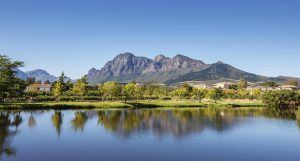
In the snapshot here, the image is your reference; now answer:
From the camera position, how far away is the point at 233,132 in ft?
188

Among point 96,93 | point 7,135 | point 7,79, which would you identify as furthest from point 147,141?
point 96,93

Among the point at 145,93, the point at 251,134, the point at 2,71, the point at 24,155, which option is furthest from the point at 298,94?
the point at 24,155

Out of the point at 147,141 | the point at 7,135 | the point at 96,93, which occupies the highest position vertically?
the point at 96,93

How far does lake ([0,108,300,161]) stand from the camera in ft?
122

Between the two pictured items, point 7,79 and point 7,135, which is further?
point 7,79

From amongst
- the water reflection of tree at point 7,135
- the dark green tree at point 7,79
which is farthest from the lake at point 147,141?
the dark green tree at point 7,79

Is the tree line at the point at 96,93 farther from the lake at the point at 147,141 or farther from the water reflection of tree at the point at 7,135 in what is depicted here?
the lake at the point at 147,141

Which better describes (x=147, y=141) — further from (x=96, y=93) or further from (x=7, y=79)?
(x=96, y=93)

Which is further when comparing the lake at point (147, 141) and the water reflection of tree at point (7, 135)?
the water reflection of tree at point (7, 135)

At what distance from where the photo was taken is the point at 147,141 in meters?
46.1

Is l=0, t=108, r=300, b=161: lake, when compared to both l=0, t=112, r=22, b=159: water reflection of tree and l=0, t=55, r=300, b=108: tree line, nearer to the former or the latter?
l=0, t=112, r=22, b=159: water reflection of tree

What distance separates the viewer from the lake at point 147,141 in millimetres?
37281

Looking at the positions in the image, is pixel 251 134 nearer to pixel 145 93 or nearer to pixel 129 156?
pixel 129 156

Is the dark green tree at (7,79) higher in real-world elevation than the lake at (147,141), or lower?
higher
